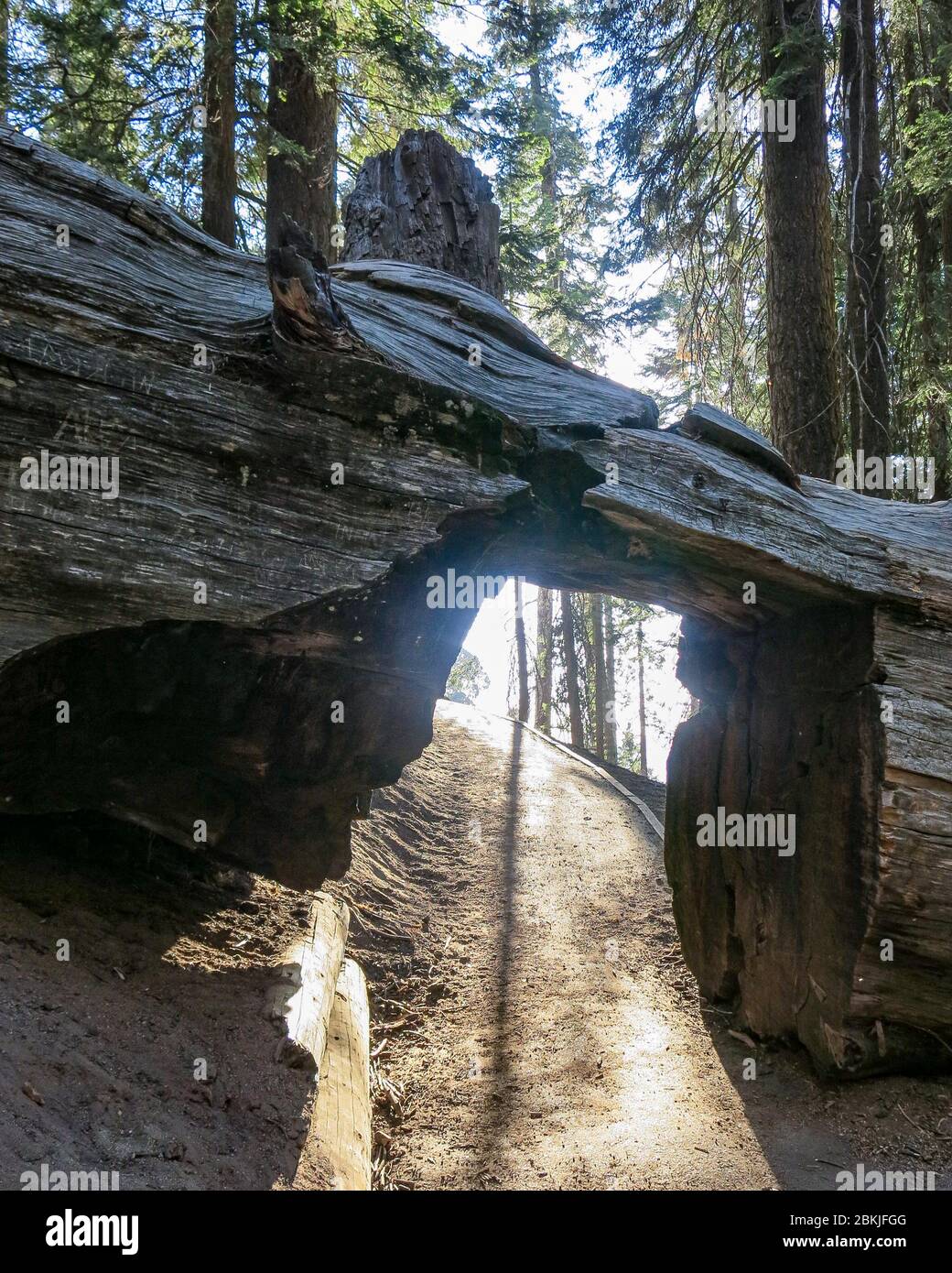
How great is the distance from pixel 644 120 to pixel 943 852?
8.86 metres

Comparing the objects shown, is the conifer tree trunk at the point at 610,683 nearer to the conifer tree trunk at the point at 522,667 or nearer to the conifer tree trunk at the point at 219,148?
the conifer tree trunk at the point at 522,667

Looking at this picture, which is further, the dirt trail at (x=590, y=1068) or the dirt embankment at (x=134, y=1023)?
the dirt trail at (x=590, y=1068)

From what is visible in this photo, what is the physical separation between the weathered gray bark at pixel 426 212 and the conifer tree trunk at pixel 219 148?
2479 mm

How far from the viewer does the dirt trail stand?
4.02m

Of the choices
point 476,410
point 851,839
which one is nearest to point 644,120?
point 476,410

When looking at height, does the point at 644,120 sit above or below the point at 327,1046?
above

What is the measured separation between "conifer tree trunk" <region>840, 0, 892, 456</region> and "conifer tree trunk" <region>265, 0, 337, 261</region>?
201 inches

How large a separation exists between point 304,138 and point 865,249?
6.10 meters

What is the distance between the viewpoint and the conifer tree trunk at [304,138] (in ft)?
29.3

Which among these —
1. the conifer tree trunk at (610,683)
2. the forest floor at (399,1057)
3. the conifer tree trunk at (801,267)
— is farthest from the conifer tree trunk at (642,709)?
the forest floor at (399,1057)

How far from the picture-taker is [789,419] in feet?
25.9

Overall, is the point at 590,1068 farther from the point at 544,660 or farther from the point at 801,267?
the point at 544,660

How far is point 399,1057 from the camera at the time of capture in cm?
550
